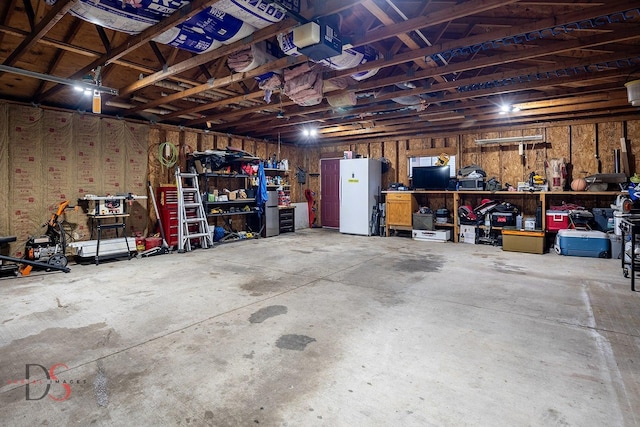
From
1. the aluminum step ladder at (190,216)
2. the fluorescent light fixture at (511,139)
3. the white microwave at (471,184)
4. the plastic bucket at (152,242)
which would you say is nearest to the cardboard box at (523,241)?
the white microwave at (471,184)

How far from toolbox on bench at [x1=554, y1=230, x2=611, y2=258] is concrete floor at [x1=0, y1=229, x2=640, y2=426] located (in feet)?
4.13

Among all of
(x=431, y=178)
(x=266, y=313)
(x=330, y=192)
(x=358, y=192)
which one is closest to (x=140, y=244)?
(x=266, y=313)

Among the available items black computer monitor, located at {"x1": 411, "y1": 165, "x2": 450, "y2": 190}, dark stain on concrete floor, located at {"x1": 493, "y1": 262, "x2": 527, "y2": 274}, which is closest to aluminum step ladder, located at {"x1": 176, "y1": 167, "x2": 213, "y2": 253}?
black computer monitor, located at {"x1": 411, "y1": 165, "x2": 450, "y2": 190}

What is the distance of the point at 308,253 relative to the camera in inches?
244

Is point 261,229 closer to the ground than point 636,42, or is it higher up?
closer to the ground

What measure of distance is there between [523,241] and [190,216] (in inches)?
266

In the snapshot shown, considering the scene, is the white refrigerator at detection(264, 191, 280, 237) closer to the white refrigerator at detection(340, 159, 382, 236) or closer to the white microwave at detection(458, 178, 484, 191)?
the white refrigerator at detection(340, 159, 382, 236)

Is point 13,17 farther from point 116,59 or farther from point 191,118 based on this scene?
point 191,118

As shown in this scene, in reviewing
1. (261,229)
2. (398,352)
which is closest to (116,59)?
(398,352)

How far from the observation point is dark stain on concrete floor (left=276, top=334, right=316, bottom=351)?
2.45m

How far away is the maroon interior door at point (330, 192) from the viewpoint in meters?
10.2

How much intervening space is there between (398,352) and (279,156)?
8.15 meters

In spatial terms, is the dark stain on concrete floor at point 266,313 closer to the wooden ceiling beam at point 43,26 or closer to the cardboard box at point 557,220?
the wooden ceiling beam at point 43,26

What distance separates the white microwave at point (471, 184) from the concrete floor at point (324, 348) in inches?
117
